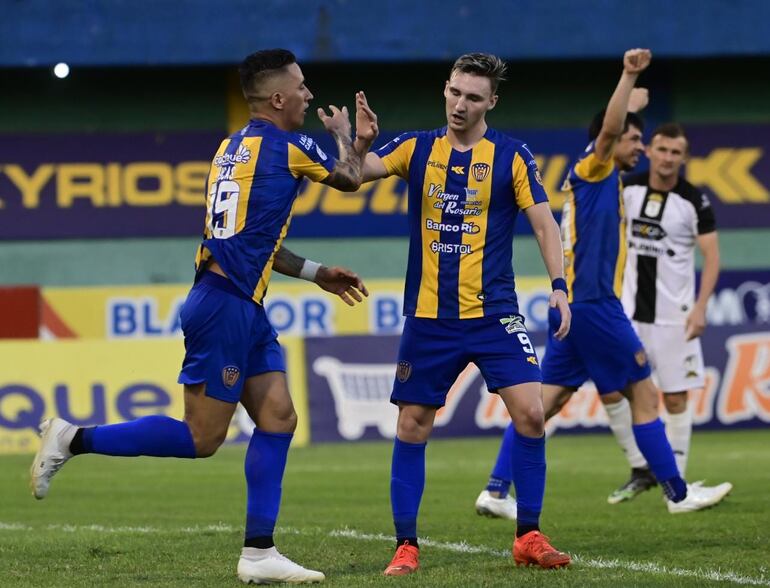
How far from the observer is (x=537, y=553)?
22.6ft

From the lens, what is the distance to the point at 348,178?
6688 mm

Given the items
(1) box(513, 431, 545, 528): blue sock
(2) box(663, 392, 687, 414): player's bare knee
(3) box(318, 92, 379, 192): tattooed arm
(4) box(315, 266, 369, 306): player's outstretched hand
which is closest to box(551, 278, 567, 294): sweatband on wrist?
(1) box(513, 431, 545, 528): blue sock

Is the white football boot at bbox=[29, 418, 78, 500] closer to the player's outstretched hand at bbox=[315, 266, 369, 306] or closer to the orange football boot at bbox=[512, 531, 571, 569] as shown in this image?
the player's outstretched hand at bbox=[315, 266, 369, 306]

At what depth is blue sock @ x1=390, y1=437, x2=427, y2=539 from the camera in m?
7.03

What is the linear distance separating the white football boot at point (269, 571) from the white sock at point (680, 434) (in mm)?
4376

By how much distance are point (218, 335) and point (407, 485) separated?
1.22 metres

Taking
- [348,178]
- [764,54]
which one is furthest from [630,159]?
[764,54]

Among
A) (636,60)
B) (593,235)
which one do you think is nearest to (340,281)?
(636,60)

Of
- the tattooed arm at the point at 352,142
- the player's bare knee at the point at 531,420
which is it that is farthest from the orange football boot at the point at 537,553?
the tattooed arm at the point at 352,142

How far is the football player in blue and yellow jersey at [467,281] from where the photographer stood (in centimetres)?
702

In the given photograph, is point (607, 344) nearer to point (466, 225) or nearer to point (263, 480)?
point (466, 225)

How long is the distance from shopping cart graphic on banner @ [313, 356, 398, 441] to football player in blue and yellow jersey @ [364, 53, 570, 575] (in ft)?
29.4

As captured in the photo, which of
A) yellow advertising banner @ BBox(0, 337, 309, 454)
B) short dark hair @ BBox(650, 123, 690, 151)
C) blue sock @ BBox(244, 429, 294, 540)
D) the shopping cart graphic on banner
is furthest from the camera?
the shopping cart graphic on banner

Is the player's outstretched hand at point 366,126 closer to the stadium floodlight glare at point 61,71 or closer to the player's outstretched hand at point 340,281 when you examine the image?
the player's outstretched hand at point 340,281
